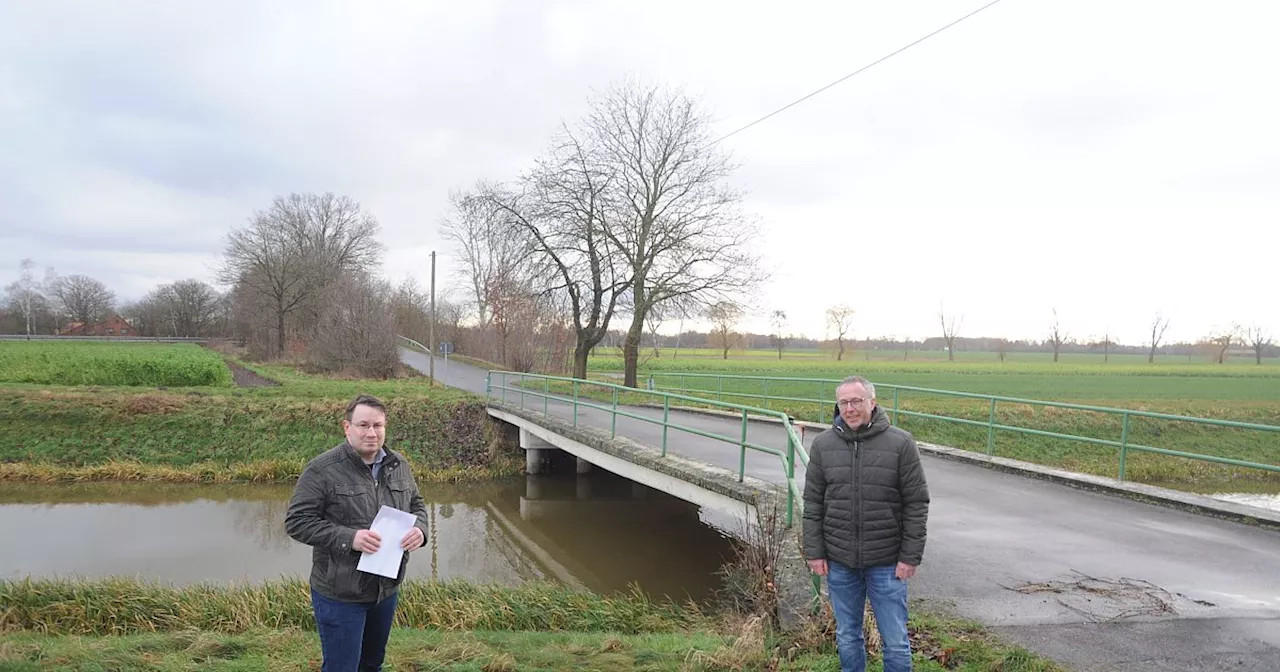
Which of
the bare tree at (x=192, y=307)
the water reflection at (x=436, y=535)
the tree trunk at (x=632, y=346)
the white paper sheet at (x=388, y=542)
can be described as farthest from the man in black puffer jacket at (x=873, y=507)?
the bare tree at (x=192, y=307)

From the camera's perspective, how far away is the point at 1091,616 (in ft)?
14.9

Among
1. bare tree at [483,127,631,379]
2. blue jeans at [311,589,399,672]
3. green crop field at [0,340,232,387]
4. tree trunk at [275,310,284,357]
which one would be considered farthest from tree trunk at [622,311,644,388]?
tree trunk at [275,310,284,357]

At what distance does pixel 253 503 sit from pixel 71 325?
8445 cm

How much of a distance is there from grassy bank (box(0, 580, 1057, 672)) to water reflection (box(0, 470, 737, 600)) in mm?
1274

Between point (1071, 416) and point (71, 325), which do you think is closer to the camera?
point (1071, 416)

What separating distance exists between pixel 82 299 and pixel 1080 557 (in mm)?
101518

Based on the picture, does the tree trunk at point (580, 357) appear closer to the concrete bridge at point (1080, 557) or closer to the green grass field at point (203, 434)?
the green grass field at point (203, 434)

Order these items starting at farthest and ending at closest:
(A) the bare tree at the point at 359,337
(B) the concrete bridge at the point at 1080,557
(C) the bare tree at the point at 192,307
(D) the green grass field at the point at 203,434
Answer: (C) the bare tree at the point at 192,307 → (A) the bare tree at the point at 359,337 → (D) the green grass field at the point at 203,434 → (B) the concrete bridge at the point at 1080,557

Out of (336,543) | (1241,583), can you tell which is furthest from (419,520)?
(1241,583)

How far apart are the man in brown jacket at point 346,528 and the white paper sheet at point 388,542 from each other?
19mm

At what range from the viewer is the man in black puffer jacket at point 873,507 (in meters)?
3.34

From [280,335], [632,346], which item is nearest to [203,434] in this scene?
[632,346]

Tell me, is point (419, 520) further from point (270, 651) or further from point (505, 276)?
point (505, 276)

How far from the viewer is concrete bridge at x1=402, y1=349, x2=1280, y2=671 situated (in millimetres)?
4191
